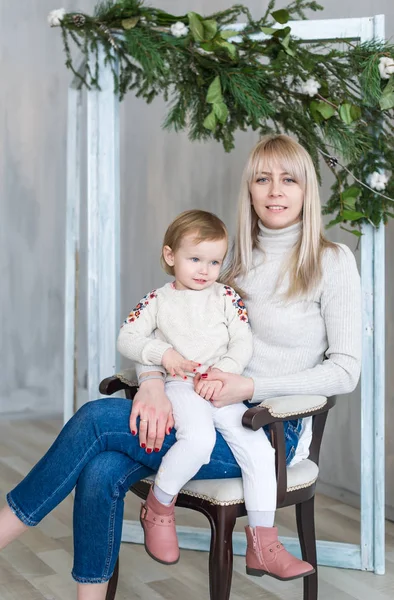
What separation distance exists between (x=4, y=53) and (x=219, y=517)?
391 cm

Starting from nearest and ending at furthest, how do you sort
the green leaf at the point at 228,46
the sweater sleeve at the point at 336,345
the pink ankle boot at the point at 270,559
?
1. the pink ankle boot at the point at 270,559
2. the sweater sleeve at the point at 336,345
3. the green leaf at the point at 228,46

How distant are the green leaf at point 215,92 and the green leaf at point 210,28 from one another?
111 mm

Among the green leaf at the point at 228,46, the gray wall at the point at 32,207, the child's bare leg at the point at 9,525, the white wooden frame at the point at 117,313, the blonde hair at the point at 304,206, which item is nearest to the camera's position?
the child's bare leg at the point at 9,525

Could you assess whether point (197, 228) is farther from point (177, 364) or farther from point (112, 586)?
point (112, 586)

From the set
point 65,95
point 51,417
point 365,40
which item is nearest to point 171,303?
point 365,40

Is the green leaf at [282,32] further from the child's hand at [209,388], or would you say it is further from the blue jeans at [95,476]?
the blue jeans at [95,476]

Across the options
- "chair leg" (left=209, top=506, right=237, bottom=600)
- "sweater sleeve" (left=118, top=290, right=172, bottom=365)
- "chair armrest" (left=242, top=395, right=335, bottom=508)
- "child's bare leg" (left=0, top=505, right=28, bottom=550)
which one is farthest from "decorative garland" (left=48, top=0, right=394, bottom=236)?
"child's bare leg" (left=0, top=505, right=28, bottom=550)

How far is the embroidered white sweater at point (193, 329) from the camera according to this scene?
199 centimetres

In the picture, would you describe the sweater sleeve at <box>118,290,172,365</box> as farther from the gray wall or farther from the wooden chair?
the gray wall

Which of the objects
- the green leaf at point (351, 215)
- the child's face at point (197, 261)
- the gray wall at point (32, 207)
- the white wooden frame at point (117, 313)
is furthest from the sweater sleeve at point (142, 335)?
the gray wall at point (32, 207)

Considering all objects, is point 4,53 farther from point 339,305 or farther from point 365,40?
point 339,305

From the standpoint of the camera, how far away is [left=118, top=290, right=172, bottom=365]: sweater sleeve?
1.99m

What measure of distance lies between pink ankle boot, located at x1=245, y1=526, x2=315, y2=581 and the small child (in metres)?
0.03

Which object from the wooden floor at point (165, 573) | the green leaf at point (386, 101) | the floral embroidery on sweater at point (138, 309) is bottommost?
the wooden floor at point (165, 573)
